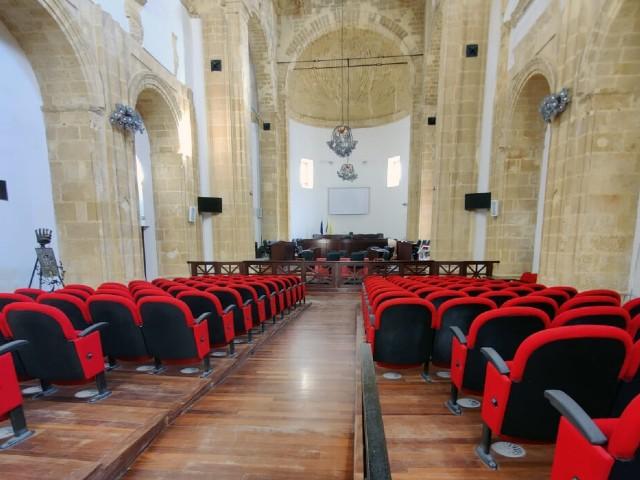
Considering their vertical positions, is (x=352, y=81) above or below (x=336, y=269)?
above

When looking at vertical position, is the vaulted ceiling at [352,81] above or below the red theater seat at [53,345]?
above

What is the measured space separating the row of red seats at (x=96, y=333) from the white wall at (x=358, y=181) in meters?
15.0

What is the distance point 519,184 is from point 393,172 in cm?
1180

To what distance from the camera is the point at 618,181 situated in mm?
4371

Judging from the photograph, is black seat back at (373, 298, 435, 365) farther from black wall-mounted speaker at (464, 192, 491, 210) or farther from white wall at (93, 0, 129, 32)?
white wall at (93, 0, 129, 32)

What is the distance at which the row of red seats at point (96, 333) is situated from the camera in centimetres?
196

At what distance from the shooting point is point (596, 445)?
87 centimetres

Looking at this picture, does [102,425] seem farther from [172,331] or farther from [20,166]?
[20,166]

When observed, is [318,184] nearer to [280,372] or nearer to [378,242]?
[378,242]

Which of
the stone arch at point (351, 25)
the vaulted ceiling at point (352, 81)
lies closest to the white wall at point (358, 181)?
the vaulted ceiling at point (352, 81)

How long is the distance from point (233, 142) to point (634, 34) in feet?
30.2

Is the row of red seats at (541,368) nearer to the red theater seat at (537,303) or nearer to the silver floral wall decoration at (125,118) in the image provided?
the red theater seat at (537,303)

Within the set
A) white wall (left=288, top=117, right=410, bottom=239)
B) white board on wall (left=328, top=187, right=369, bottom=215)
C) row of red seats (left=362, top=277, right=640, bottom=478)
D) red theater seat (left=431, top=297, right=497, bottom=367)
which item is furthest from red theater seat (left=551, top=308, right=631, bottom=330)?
white board on wall (left=328, top=187, right=369, bottom=215)

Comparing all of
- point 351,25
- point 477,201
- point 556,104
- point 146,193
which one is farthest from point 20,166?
point 351,25
